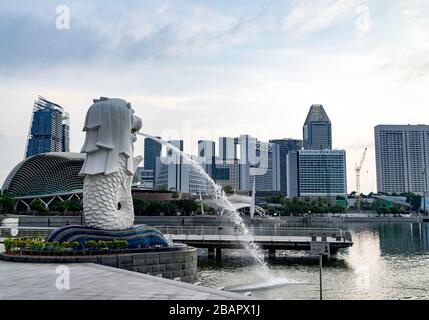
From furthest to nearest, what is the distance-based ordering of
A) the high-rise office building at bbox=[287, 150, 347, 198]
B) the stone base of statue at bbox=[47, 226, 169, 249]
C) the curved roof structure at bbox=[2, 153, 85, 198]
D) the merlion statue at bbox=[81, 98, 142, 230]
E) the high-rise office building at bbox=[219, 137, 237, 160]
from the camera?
1. the high-rise office building at bbox=[287, 150, 347, 198]
2. the high-rise office building at bbox=[219, 137, 237, 160]
3. the curved roof structure at bbox=[2, 153, 85, 198]
4. the merlion statue at bbox=[81, 98, 142, 230]
5. the stone base of statue at bbox=[47, 226, 169, 249]

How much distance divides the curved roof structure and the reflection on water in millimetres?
61301

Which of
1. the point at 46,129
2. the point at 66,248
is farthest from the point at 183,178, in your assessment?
the point at 66,248

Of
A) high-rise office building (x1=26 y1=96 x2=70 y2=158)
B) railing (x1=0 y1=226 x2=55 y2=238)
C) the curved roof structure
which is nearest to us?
railing (x1=0 y1=226 x2=55 y2=238)

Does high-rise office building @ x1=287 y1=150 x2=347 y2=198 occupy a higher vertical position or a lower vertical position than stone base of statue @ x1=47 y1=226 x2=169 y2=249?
higher

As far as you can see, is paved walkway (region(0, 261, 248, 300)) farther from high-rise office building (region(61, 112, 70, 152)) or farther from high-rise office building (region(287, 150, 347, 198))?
high-rise office building (region(287, 150, 347, 198))

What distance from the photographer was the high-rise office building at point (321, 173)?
568 feet

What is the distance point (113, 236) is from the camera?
19828mm

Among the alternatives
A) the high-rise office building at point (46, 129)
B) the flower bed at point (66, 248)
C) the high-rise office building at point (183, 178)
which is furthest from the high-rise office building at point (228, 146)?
the flower bed at point (66, 248)

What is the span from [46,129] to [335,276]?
123 m

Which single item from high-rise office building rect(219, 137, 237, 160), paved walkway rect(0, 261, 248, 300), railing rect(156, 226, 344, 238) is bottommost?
paved walkway rect(0, 261, 248, 300)

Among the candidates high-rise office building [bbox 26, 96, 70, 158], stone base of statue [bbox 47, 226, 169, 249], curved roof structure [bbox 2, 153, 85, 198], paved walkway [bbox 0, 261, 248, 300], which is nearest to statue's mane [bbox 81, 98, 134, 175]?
stone base of statue [bbox 47, 226, 169, 249]

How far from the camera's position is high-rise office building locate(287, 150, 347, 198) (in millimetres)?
173250

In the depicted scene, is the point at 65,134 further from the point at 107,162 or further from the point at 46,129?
the point at 107,162
